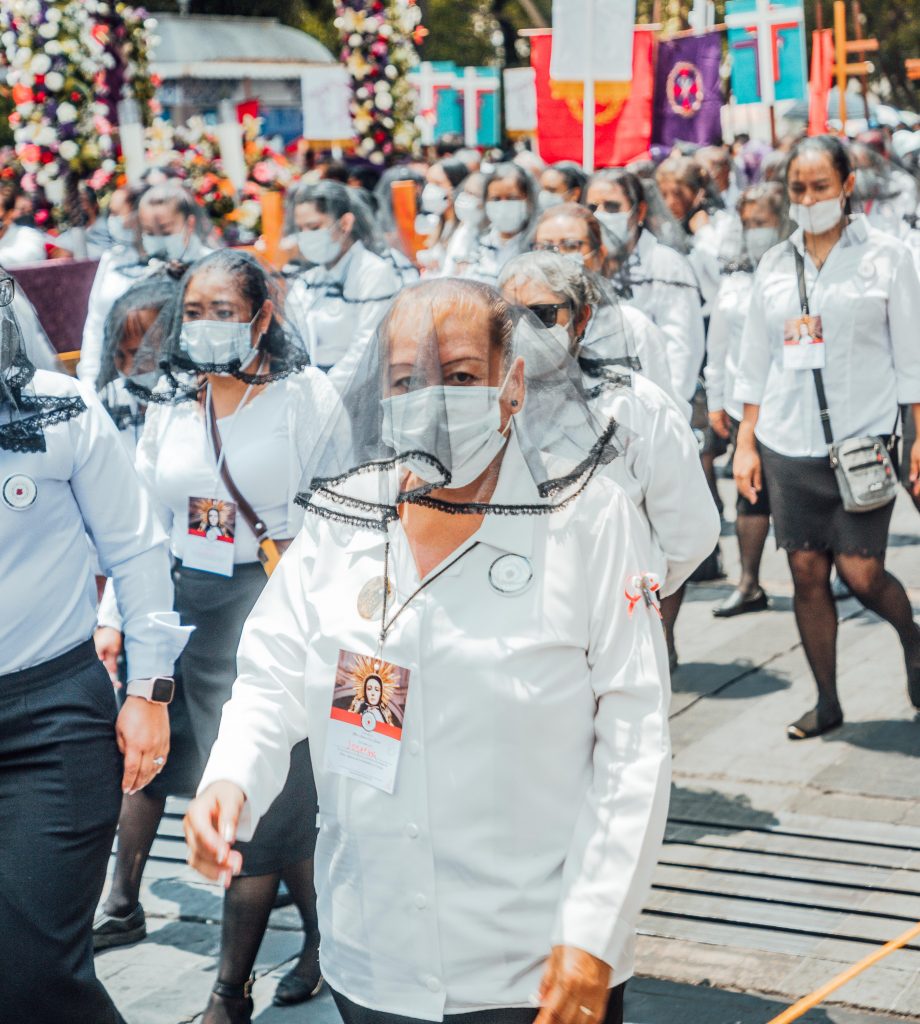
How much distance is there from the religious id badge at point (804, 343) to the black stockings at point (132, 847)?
109 inches

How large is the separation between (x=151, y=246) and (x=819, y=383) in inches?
141

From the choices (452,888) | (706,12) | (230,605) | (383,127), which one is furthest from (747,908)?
(706,12)

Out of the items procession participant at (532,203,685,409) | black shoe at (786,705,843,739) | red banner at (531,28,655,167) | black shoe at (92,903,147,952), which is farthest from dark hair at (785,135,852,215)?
red banner at (531,28,655,167)

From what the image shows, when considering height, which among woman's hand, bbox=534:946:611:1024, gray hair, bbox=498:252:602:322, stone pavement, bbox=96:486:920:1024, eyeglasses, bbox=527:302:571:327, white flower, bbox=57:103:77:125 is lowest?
stone pavement, bbox=96:486:920:1024

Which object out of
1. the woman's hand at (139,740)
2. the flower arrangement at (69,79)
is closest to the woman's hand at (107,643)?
the woman's hand at (139,740)

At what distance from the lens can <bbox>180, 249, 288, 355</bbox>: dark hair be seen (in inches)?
184

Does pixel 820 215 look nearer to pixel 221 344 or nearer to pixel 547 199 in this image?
pixel 221 344

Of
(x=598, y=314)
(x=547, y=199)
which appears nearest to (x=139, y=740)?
(x=598, y=314)

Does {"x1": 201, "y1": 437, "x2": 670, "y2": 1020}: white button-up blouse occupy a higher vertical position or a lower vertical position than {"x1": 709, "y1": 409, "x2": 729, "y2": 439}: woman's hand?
higher

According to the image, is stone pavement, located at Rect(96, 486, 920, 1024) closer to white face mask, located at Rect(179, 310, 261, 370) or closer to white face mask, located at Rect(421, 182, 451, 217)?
white face mask, located at Rect(179, 310, 261, 370)

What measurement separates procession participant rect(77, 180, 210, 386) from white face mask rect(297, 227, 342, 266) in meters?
0.56

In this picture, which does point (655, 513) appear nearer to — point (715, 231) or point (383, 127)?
point (715, 231)

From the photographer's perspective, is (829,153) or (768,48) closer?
(829,153)

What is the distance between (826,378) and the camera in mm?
6105
